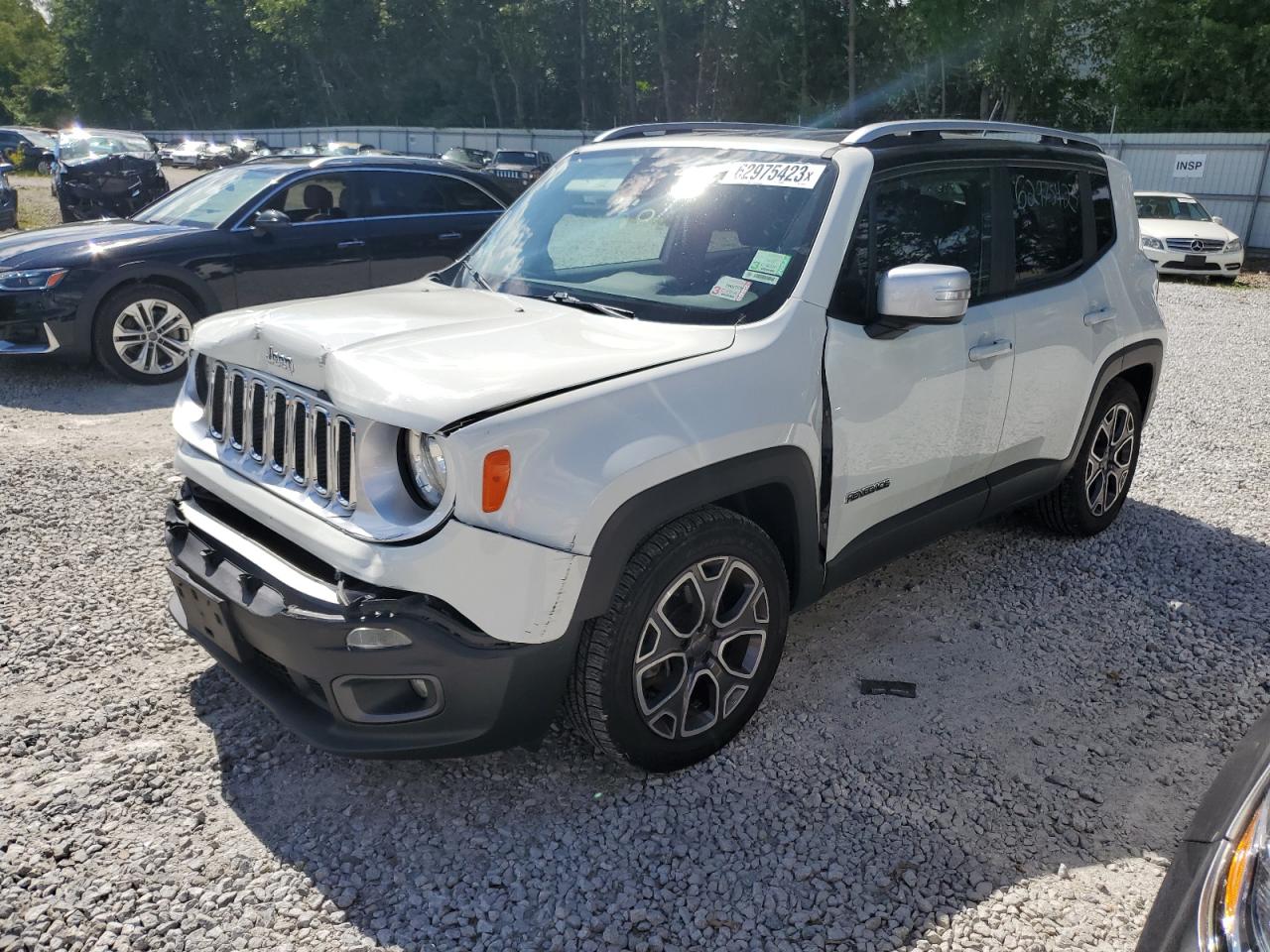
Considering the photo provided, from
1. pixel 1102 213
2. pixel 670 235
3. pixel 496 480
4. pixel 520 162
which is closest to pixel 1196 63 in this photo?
pixel 520 162

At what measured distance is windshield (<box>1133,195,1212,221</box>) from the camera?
17031 millimetres

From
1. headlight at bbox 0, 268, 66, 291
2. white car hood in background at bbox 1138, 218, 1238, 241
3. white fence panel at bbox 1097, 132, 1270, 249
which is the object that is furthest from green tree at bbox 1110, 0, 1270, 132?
headlight at bbox 0, 268, 66, 291

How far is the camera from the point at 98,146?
706 inches

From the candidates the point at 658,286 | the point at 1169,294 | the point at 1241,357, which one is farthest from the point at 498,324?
the point at 1169,294

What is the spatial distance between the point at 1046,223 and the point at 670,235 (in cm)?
177

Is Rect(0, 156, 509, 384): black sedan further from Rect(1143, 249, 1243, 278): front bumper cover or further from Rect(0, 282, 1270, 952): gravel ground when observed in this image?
Rect(1143, 249, 1243, 278): front bumper cover

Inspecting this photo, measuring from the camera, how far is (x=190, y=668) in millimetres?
3604

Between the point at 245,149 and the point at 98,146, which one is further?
the point at 245,149

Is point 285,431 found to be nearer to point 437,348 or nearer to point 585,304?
point 437,348

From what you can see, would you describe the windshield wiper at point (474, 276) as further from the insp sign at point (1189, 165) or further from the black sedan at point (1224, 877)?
the insp sign at point (1189, 165)

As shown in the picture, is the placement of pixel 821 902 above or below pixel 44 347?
below

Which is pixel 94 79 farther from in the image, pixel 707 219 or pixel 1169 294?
pixel 707 219

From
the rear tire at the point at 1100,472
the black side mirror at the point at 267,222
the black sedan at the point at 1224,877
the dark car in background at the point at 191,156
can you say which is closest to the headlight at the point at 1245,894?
the black sedan at the point at 1224,877

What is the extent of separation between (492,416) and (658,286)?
112 cm
